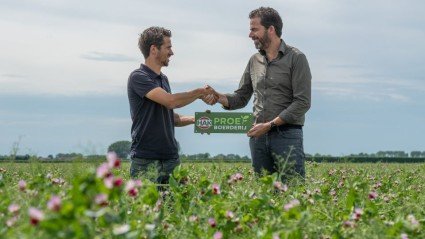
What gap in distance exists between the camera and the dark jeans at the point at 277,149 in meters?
7.39

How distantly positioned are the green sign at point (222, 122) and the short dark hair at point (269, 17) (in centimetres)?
95

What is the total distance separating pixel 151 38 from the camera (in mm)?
7074

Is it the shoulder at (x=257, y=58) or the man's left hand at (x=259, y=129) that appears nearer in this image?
the man's left hand at (x=259, y=129)

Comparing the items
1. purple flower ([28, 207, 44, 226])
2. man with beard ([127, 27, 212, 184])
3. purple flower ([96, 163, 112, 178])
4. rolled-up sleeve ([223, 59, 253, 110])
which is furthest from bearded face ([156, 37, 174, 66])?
purple flower ([28, 207, 44, 226])

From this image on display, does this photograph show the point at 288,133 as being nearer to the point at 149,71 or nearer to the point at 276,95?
the point at 276,95

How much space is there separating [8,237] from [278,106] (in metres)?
4.79

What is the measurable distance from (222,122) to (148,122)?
4.21 ft

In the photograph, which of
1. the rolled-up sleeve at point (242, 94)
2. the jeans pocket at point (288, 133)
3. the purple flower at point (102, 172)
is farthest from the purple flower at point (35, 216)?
the rolled-up sleeve at point (242, 94)

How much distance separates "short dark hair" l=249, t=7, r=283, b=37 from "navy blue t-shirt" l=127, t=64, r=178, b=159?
4.48 ft

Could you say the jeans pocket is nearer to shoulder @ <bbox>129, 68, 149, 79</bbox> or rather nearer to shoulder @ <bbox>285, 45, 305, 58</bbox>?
shoulder @ <bbox>285, 45, 305, 58</bbox>

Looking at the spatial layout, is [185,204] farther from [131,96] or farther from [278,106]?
[278,106]

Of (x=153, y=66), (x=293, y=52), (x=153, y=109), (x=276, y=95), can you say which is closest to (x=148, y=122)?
(x=153, y=109)

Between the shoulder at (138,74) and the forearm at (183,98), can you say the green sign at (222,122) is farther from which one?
the shoulder at (138,74)

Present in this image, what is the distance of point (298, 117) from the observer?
24.2ft
